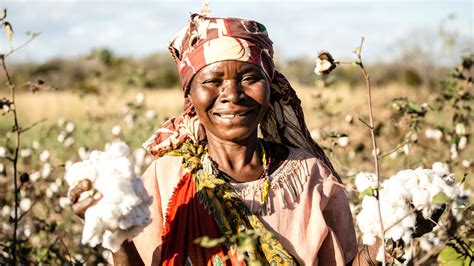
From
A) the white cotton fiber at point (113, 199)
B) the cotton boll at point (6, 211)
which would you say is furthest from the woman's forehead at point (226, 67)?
the cotton boll at point (6, 211)

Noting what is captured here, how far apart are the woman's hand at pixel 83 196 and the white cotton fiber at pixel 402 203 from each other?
2.38 feet

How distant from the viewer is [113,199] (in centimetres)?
195

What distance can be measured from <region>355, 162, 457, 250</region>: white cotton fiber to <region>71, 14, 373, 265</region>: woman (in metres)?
0.30

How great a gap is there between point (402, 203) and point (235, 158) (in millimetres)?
752

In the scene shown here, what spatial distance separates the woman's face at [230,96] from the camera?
8.58 ft

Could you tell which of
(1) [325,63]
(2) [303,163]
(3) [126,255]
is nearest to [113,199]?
(3) [126,255]

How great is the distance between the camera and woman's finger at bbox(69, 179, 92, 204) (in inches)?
78.8

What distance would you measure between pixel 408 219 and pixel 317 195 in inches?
22.7

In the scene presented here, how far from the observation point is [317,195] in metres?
2.74

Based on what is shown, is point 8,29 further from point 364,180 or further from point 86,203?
point 364,180

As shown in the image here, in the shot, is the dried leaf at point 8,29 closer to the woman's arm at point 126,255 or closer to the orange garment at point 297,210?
the orange garment at point 297,210

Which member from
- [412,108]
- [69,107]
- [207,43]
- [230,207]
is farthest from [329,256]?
[69,107]

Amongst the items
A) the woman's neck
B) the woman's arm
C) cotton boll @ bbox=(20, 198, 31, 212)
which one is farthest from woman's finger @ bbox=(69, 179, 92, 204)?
cotton boll @ bbox=(20, 198, 31, 212)

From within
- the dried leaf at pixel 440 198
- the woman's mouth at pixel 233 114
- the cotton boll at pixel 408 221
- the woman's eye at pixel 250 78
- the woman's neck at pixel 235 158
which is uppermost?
the woman's eye at pixel 250 78
